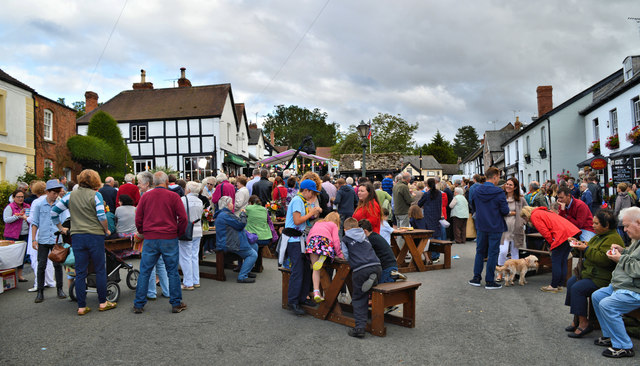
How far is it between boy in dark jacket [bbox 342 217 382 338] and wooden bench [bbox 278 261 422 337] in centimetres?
12

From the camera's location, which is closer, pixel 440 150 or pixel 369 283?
pixel 369 283

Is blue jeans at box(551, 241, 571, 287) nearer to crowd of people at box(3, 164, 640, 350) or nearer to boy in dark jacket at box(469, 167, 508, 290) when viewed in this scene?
crowd of people at box(3, 164, 640, 350)

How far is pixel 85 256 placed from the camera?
A: 598 centimetres

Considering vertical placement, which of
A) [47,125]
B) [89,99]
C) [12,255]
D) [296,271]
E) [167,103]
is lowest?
[296,271]

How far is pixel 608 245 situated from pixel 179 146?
2936 cm

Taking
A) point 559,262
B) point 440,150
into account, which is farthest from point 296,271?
point 440,150

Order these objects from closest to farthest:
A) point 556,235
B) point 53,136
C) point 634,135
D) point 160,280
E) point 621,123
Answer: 1. point 556,235
2. point 160,280
3. point 634,135
4. point 621,123
5. point 53,136

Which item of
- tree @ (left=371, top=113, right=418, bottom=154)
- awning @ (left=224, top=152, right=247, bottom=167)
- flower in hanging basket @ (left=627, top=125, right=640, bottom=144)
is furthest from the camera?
tree @ (left=371, top=113, right=418, bottom=154)

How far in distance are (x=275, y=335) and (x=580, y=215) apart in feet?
17.7

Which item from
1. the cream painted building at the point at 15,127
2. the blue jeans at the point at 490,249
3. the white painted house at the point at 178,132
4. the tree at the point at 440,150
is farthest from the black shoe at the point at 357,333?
the tree at the point at 440,150

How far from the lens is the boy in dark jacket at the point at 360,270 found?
4.98 m

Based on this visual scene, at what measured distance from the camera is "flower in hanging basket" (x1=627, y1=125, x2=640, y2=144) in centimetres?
1738

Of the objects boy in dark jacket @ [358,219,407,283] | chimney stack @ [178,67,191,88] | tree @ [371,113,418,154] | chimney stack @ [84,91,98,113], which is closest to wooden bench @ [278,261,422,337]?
boy in dark jacket @ [358,219,407,283]

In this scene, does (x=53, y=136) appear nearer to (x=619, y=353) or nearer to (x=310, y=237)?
(x=310, y=237)
